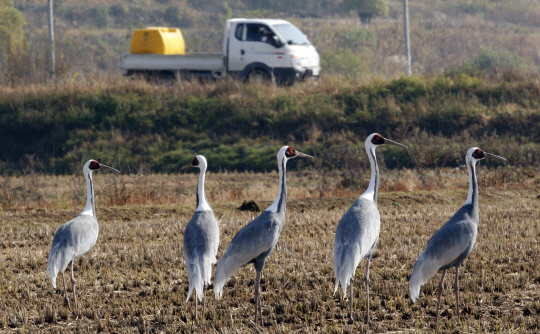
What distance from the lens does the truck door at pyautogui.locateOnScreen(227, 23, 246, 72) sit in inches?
925

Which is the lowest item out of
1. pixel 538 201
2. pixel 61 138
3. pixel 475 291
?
pixel 61 138

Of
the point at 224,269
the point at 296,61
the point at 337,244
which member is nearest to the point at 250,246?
the point at 224,269

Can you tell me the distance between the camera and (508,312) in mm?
7164

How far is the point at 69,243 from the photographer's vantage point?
7.78 meters

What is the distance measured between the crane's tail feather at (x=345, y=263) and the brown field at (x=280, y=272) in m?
0.50

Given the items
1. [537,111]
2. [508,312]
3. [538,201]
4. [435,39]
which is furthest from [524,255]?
[435,39]

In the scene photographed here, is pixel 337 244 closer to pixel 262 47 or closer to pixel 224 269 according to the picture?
pixel 224 269

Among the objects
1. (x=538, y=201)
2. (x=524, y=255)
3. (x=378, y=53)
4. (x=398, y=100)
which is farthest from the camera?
(x=378, y=53)

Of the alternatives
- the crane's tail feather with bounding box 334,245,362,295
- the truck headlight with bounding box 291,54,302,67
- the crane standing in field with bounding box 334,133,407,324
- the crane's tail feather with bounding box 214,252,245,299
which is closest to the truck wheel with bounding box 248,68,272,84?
the truck headlight with bounding box 291,54,302,67

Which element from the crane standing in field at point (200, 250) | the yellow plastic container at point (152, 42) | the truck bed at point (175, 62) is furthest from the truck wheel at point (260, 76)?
the crane standing in field at point (200, 250)

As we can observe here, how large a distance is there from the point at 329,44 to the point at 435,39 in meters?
8.31

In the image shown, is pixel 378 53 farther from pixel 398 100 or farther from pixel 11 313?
pixel 11 313

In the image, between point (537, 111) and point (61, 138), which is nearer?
point (537, 111)

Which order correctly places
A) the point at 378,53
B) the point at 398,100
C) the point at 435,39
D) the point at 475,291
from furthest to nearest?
the point at 435,39, the point at 378,53, the point at 398,100, the point at 475,291
